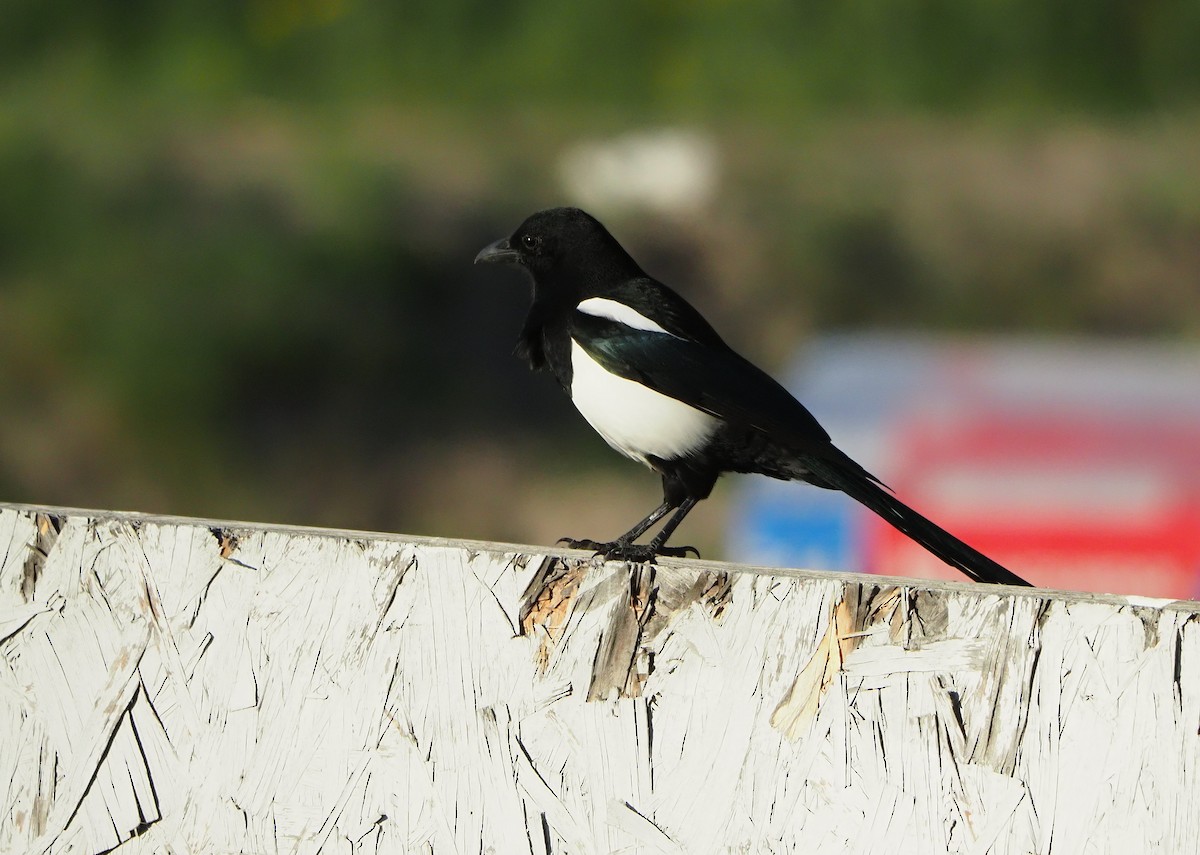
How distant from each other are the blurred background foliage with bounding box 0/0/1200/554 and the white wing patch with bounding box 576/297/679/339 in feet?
17.0

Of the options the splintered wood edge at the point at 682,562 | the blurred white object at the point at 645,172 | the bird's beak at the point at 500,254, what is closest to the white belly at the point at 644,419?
the bird's beak at the point at 500,254

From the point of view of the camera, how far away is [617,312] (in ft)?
7.13

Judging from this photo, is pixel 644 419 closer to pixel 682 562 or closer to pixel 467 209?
pixel 682 562

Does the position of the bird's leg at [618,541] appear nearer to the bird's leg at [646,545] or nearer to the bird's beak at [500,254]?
the bird's leg at [646,545]

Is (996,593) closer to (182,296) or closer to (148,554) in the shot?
(148,554)

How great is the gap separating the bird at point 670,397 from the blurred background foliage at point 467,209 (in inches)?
203

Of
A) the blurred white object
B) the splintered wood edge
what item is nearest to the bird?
the splintered wood edge

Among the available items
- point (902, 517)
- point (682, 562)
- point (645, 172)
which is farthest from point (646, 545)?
point (645, 172)

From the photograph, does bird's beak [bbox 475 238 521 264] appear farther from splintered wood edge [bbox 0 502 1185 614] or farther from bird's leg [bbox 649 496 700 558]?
splintered wood edge [bbox 0 502 1185 614]

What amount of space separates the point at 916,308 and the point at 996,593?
8101 millimetres

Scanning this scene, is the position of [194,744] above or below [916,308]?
below

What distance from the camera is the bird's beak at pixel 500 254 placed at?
240 cm

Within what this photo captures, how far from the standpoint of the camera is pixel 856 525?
4.49 meters

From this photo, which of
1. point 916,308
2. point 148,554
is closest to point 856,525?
point 148,554
